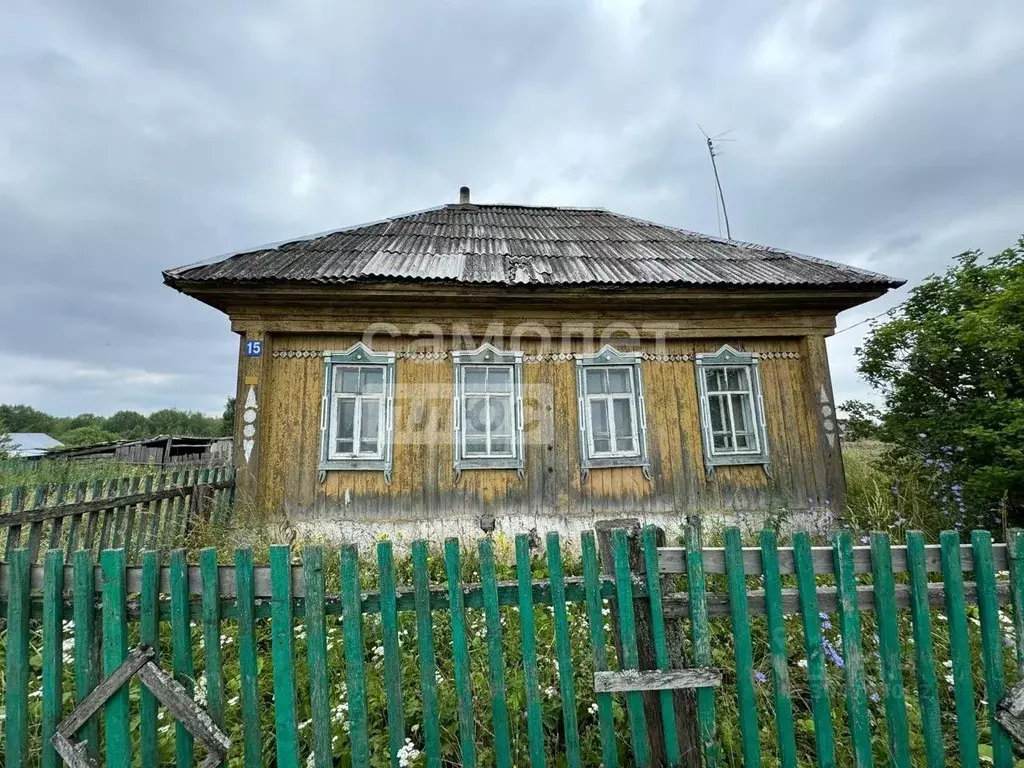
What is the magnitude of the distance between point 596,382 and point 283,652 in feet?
15.8

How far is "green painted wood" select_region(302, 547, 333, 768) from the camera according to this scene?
1840 mm

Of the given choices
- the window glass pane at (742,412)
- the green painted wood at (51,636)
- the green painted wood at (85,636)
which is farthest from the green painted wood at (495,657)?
the window glass pane at (742,412)

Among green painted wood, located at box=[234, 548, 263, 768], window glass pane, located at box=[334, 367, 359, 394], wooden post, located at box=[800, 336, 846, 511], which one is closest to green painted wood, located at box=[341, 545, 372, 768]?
green painted wood, located at box=[234, 548, 263, 768]

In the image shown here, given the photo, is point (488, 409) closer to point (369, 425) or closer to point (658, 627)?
point (369, 425)

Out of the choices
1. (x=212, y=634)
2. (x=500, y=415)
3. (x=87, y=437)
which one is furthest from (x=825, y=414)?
(x=87, y=437)

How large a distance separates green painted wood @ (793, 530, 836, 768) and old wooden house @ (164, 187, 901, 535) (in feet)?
12.5

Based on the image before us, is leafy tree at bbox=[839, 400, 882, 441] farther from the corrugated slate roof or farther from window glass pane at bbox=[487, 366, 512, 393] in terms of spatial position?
window glass pane at bbox=[487, 366, 512, 393]

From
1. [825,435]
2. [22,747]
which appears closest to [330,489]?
[22,747]

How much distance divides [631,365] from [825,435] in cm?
275

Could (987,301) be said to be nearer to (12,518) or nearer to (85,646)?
(85,646)

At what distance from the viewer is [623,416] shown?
237 inches

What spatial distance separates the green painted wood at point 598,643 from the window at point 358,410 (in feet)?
13.5

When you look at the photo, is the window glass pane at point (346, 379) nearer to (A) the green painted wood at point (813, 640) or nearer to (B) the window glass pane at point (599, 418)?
(B) the window glass pane at point (599, 418)

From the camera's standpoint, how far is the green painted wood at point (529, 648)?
188 centimetres
